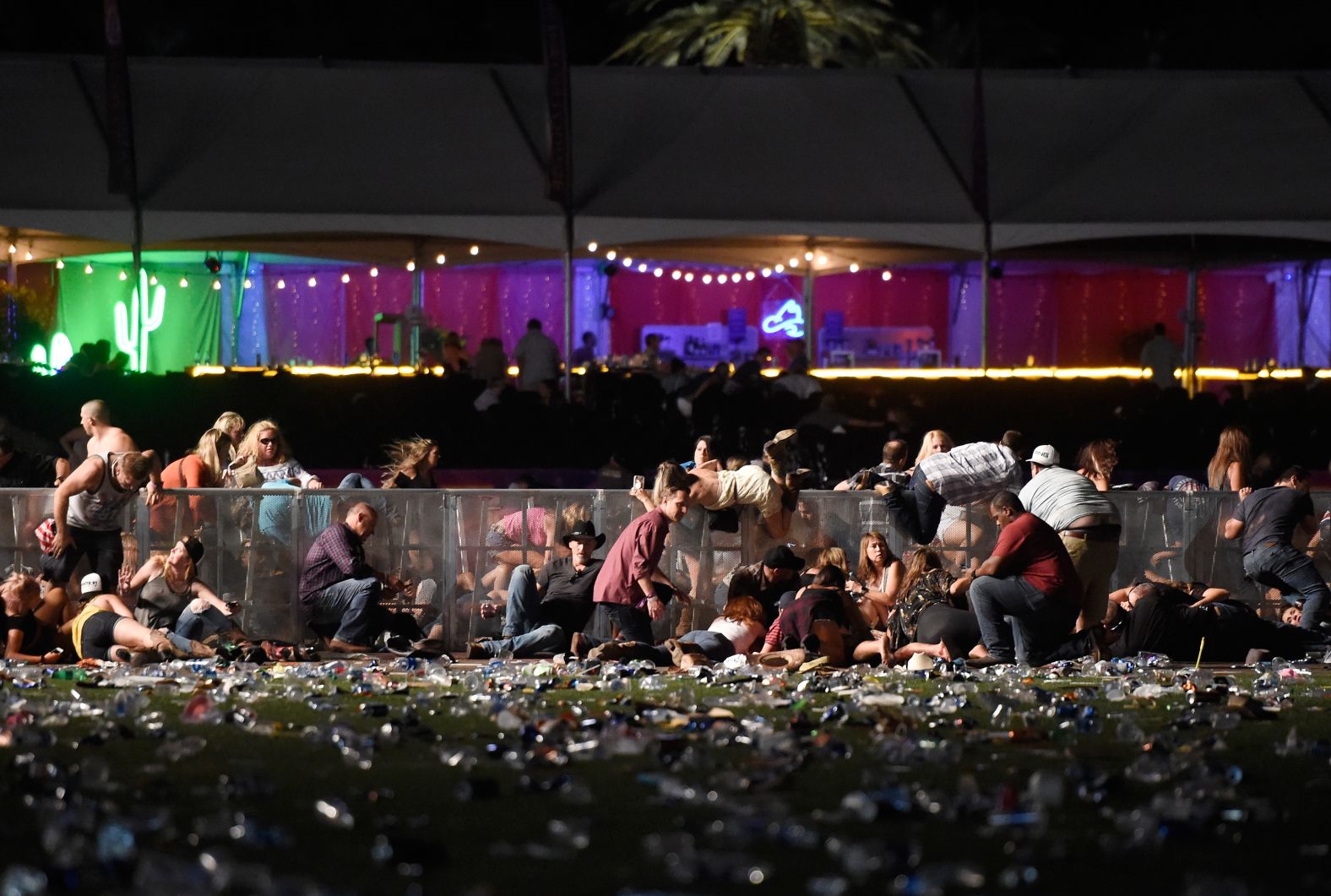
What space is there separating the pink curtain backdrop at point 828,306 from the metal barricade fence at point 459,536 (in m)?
16.4

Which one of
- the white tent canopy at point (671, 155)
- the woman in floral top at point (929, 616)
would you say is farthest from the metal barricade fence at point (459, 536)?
the white tent canopy at point (671, 155)

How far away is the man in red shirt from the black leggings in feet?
5.07

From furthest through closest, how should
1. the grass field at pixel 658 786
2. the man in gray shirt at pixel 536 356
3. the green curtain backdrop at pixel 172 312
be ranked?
the green curtain backdrop at pixel 172 312
the man in gray shirt at pixel 536 356
the grass field at pixel 658 786

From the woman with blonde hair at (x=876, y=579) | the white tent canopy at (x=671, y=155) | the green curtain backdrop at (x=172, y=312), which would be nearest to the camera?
the woman with blonde hair at (x=876, y=579)

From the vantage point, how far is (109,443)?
39.9ft

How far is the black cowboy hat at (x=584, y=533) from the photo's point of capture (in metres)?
11.9

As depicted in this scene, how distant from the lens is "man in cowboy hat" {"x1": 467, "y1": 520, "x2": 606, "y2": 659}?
11.7 metres

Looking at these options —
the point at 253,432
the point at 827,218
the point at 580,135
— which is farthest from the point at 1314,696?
the point at 580,135

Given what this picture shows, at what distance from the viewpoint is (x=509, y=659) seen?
37.5 feet

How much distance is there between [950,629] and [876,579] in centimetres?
76

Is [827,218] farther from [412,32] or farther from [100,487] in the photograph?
[412,32]

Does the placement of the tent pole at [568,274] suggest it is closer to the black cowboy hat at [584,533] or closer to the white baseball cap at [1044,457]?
the black cowboy hat at [584,533]

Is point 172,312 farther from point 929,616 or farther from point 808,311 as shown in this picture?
point 929,616

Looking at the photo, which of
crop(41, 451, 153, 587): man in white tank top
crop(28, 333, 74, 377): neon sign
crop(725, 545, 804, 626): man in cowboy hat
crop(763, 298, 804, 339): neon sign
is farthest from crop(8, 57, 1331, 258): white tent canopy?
crop(725, 545, 804, 626): man in cowboy hat
